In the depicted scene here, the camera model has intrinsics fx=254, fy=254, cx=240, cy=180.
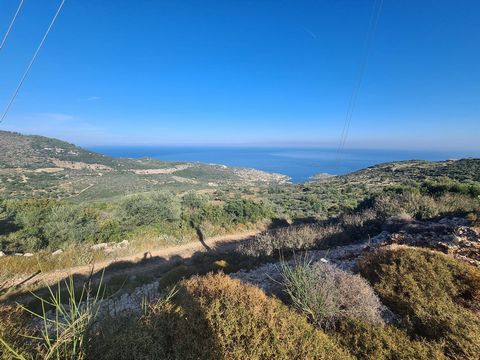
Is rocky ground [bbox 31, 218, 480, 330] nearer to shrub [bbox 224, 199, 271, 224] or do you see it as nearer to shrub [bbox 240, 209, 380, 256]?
shrub [bbox 240, 209, 380, 256]

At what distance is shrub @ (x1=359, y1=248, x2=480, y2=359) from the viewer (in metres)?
3.32

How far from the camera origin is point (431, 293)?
167 inches

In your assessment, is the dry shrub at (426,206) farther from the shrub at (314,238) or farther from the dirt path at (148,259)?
the dirt path at (148,259)

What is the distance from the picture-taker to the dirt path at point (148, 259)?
940cm

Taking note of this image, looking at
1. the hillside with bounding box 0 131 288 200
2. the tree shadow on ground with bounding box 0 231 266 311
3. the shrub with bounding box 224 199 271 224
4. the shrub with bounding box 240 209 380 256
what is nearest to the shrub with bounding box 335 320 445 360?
the tree shadow on ground with bounding box 0 231 266 311

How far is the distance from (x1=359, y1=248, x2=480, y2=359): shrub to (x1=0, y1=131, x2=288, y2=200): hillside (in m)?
33.5

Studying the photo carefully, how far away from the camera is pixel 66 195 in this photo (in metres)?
32.9

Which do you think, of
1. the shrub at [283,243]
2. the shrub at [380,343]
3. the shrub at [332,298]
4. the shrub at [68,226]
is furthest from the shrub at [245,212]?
the shrub at [380,343]

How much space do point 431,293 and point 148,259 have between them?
421 inches

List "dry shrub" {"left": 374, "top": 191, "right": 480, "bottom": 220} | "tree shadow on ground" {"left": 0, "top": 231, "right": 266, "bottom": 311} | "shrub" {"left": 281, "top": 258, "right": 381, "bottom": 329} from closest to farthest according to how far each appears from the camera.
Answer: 1. "shrub" {"left": 281, "top": 258, "right": 381, "bottom": 329}
2. "tree shadow on ground" {"left": 0, "top": 231, "right": 266, "bottom": 311}
3. "dry shrub" {"left": 374, "top": 191, "right": 480, "bottom": 220}

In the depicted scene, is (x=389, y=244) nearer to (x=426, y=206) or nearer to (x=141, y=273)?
(x=426, y=206)

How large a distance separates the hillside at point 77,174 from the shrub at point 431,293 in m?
33.5

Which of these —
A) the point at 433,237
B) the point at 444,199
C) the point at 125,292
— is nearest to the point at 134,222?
the point at 125,292

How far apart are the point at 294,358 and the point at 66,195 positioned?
124 feet
